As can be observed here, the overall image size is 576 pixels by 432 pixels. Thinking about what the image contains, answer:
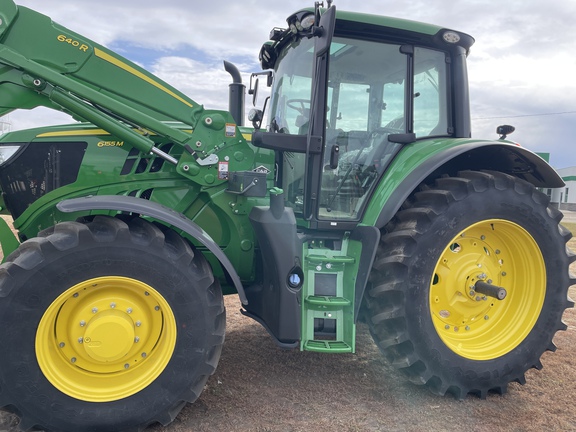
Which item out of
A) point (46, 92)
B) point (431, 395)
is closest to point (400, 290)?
point (431, 395)

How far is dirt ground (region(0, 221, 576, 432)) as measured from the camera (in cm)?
280

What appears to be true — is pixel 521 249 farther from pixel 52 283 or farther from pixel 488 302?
pixel 52 283

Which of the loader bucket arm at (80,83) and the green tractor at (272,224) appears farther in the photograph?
the loader bucket arm at (80,83)

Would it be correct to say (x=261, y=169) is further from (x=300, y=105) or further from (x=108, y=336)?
(x=108, y=336)

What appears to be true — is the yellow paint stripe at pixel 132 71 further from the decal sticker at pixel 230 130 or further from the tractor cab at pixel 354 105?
the tractor cab at pixel 354 105

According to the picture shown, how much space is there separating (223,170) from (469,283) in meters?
1.88

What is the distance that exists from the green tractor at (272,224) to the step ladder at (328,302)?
13mm

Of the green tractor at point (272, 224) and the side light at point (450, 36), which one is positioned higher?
the side light at point (450, 36)

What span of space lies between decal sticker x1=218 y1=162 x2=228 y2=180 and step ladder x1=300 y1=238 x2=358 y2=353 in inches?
29.8

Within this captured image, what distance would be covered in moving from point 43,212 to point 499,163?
335 cm

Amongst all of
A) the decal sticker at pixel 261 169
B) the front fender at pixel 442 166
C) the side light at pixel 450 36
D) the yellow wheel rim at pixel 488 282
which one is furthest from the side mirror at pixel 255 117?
the yellow wheel rim at pixel 488 282

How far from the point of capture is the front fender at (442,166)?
124 inches

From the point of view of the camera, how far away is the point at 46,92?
2955 mm

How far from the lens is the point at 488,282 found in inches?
133
